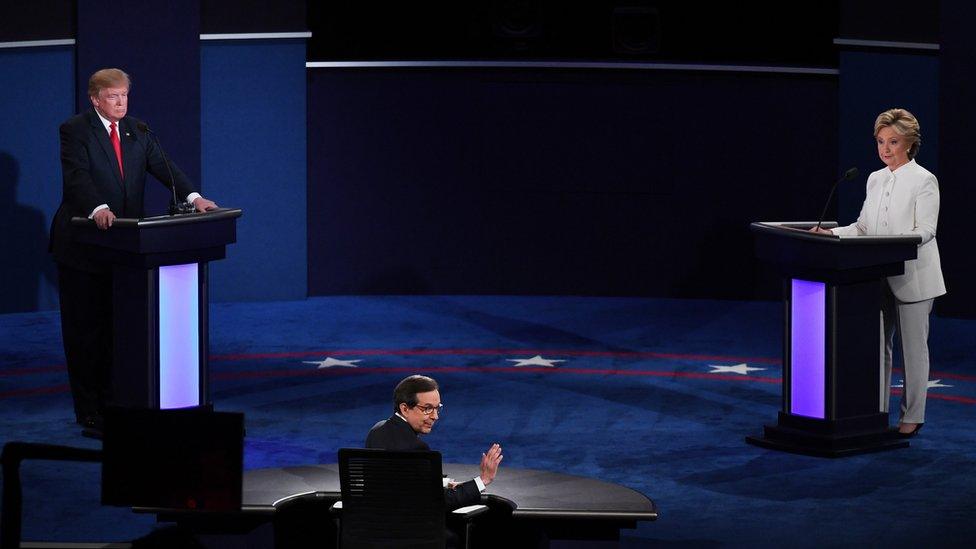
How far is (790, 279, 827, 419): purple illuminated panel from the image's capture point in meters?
8.52

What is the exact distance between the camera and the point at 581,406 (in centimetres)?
971

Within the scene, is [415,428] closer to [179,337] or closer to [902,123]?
[179,337]

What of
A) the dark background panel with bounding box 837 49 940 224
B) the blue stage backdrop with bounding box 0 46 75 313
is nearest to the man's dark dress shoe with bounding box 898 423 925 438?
the dark background panel with bounding box 837 49 940 224

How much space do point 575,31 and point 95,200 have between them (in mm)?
→ 5957

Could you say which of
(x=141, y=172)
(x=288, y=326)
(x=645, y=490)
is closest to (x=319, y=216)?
(x=288, y=326)

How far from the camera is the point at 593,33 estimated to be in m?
13.7

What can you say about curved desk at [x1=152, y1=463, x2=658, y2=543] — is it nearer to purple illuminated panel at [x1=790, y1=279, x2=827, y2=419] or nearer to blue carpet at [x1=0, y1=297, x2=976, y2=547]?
blue carpet at [x1=0, y1=297, x2=976, y2=547]

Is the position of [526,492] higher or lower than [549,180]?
lower

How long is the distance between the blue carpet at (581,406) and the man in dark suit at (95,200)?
0.36 metres

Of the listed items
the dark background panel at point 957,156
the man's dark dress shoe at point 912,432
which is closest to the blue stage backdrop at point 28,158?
the dark background panel at point 957,156

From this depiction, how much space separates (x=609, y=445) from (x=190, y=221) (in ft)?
8.44

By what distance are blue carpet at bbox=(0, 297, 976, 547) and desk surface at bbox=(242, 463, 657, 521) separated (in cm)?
79

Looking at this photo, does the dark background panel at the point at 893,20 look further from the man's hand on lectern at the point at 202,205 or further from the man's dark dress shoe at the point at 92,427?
the man's dark dress shoe at the point at 92,427

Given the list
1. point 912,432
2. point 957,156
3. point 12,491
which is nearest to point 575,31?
point 957,156
